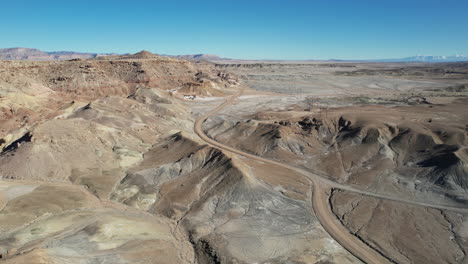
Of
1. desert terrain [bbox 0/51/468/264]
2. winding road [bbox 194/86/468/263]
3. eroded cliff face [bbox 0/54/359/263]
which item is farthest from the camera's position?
winding road [bbox 194/86/468/263]

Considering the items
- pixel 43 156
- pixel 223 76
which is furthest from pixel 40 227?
pixel 223 76

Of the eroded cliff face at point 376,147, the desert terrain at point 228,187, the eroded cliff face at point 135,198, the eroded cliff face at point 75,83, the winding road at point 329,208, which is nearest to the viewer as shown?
the eroded cliff face at point 135,198

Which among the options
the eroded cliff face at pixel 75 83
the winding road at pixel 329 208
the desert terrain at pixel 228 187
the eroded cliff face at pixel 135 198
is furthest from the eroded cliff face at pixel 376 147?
the eroded cliff face at pixel 75 83

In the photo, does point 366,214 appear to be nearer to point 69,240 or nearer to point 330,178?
point 330,178

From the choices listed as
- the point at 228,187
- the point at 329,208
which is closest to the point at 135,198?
the point at 228,187

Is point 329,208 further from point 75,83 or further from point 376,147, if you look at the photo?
point 75,83

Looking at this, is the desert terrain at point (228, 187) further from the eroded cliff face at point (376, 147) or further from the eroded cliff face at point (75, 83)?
the eroded cliff face at point (75, 83)


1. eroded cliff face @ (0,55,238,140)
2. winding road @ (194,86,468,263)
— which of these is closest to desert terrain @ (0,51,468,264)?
winding road @ (194,86,468,263)

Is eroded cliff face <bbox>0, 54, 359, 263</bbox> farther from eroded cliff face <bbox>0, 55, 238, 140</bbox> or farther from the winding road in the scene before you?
the winding road
